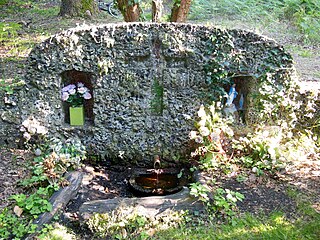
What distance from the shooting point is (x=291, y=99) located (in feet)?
18.8

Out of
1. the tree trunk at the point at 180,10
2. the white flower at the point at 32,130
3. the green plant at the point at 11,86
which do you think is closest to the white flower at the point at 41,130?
the white flower at the point at 32,130

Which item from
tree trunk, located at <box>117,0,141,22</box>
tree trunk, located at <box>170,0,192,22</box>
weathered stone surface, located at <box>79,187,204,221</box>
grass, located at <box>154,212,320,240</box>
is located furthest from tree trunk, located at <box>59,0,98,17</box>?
grass, located at <box>154,212,320,240</box>

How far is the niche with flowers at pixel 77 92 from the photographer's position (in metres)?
5.53

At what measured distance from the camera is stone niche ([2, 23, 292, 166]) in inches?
206

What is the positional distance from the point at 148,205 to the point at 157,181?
43.0 inches

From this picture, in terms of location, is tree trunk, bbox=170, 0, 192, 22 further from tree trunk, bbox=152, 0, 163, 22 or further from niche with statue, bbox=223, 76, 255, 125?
niche with statue, bbox=223, 76, 255, 125

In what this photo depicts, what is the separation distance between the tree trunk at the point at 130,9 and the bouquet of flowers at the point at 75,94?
1859 millimetres

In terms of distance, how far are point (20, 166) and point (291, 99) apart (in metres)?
4.21

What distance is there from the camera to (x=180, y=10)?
266 inches

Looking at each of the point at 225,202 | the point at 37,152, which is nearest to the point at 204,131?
the point at 225,202

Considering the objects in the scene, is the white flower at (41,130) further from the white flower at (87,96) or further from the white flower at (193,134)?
A: the white flower at (193,134)

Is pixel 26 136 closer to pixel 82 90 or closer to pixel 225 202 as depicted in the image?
pixel 82 90

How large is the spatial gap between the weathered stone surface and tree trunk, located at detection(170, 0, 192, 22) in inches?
143

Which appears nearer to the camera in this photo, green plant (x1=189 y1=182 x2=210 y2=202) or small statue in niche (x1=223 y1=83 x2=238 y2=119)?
green plant (x1=189 y1=182 x2=210 y2=202)
